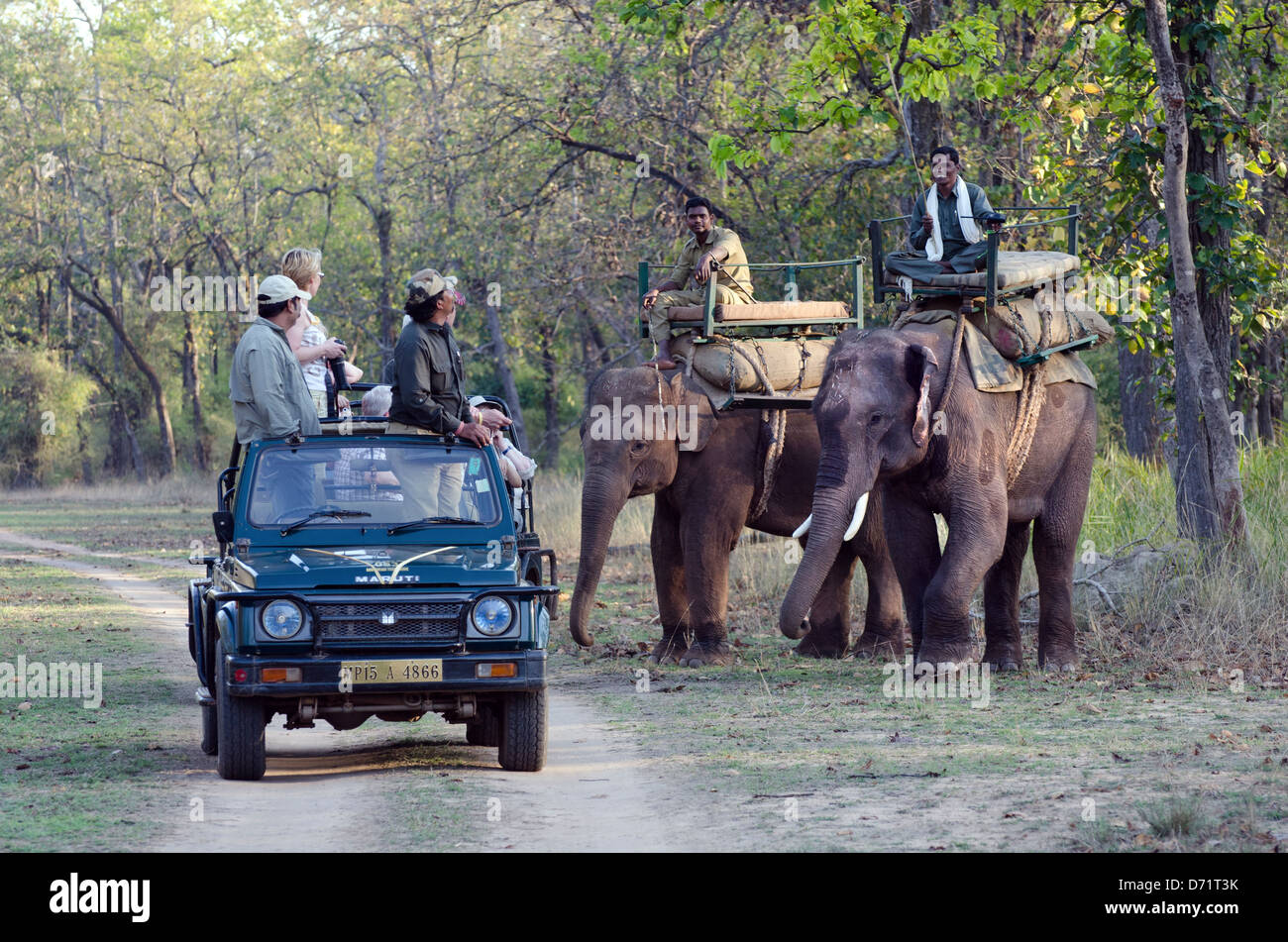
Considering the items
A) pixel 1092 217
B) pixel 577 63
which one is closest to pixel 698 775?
pixel 1092 217

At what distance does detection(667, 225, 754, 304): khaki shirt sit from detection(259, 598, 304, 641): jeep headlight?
20.1 ft

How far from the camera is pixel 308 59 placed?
4094 cm

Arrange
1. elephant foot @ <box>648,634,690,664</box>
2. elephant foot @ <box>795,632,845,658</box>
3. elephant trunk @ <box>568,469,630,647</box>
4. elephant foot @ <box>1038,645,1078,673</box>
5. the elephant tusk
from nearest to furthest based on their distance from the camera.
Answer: the elephant tusk → elephant foot @ <box>1038,645,1078,673</box> → elephant trunk @ <box>568,469,630,647</box> → elephant foot @ <box>648,634,690,664</box> → elephant foot @ <box>795,632,845,658</box>

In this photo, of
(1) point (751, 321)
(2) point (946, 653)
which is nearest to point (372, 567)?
(2) point (946, 653)

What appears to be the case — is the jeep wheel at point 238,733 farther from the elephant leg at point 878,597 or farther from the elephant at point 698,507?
the elephant leg at point 878,597

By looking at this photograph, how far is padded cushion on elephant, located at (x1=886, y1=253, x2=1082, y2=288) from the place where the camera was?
478 inches

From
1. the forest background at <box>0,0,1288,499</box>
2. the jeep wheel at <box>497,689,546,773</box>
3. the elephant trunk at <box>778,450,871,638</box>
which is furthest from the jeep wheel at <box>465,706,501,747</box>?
the forest background at <box>0,0,1288,499</box>

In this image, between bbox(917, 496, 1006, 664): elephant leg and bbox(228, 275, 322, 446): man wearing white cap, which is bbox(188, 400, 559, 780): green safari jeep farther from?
bbox(917, 496, 1006, 664): elephant leg

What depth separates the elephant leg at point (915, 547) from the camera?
12461 millimetres

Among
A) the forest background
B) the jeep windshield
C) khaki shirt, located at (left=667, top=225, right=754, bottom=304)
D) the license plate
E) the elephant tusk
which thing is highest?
the forest background

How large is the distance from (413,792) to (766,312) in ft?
21.4

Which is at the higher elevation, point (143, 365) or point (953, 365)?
point (143, 365)

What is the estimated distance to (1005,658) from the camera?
13.0 metres

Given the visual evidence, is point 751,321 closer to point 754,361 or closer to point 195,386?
point 754,361
